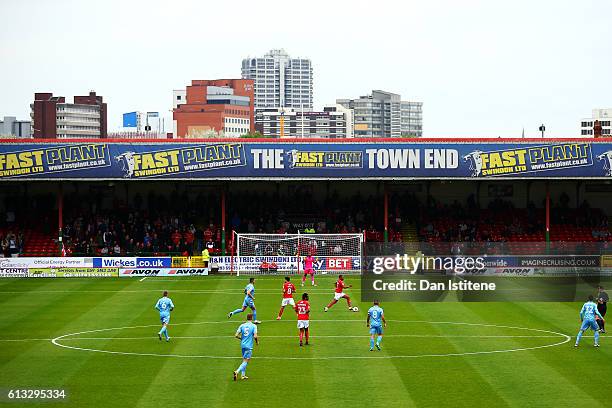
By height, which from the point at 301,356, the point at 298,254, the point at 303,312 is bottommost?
the point at 301,356

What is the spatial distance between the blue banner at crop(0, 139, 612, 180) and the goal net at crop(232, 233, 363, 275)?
4.69m

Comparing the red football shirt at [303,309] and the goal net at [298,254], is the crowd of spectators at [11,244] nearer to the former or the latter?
the goal net at [298,254]

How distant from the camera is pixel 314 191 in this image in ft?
227

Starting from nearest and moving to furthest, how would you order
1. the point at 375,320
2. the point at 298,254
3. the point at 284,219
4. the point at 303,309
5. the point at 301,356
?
the point at 301,356, the point at 375,320, the point at 303,309, the point at 298,254, the point at 284,219

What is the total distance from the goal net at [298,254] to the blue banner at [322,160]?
469 cm

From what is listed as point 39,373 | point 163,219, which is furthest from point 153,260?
point 39,373

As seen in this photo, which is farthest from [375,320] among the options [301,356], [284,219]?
[284,219]

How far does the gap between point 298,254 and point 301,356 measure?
90.1ft

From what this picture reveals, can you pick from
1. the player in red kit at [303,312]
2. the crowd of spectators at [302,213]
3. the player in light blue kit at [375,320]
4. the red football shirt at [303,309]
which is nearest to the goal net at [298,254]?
the crowd of spectators at [302,213]

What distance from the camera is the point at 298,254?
58500mm

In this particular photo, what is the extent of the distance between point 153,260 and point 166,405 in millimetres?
33875

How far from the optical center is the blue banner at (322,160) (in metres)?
61.6

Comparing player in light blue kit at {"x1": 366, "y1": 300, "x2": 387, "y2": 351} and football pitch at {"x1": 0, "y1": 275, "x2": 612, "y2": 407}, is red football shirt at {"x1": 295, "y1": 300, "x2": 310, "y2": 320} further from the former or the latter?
player in light blue kit at {"x1": 366, "y1": 300, "x2": 387, "y2": 351}

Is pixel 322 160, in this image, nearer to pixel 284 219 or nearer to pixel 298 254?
pixel 284 219
